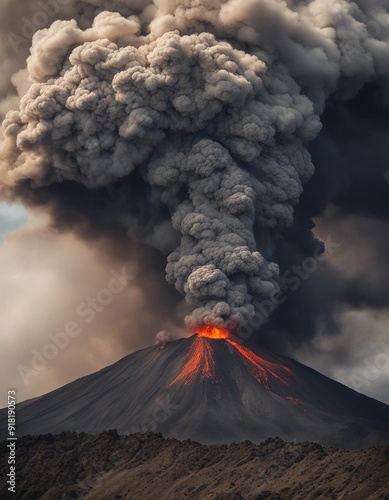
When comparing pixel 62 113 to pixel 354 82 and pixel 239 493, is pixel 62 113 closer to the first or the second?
pixel 354 82

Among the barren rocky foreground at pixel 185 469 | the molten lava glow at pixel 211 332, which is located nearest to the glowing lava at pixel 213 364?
the molten lava glow at pixel 211 332

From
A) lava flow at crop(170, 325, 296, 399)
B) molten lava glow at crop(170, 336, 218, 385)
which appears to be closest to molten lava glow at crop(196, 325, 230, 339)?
lava flow at crop(170, 325, 296, 399)

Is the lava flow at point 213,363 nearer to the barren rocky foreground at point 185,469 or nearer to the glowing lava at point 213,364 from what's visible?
the glowing lava at point 213,364

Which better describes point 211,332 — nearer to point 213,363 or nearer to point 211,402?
point 213,363

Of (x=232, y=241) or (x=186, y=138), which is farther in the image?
(x=186, y=138)

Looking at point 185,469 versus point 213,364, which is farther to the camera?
point 213,364

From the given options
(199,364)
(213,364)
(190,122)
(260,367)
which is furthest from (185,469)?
(190,122)

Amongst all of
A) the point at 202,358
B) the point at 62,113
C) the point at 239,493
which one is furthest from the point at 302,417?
the point at 62,113
